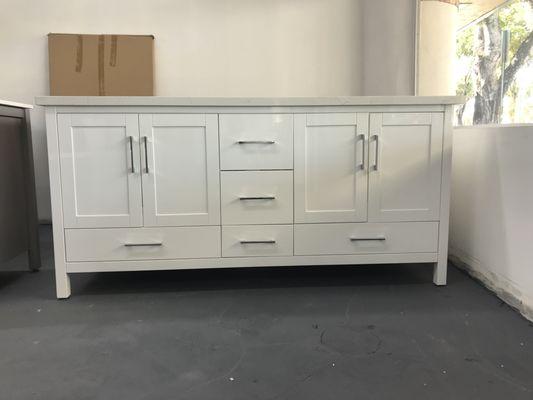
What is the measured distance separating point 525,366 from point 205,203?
1.28 meters

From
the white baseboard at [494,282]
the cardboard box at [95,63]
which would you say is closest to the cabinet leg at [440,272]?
the white baseboard at [494,282]

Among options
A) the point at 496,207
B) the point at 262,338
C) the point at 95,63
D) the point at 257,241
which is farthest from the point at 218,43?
the point at 262,338

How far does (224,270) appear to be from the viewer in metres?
2.27

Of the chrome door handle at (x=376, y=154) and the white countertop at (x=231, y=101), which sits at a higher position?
the white countertop at (x=231, y=101)

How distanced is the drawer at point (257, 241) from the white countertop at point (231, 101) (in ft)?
1.73

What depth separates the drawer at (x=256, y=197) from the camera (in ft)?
6.18

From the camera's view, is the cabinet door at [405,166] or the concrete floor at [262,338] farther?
the cabinet door at [405,166]

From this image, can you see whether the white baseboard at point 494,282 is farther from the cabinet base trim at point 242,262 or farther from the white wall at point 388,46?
the white wall at point 388,46

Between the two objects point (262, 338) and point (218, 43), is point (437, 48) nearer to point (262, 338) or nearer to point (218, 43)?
point (218, 43)

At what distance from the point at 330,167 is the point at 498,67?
984mm

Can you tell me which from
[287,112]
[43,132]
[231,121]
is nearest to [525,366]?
[287,112]

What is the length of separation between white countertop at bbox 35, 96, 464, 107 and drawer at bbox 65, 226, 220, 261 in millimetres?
522

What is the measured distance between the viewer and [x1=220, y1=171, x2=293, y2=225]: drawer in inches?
74.2

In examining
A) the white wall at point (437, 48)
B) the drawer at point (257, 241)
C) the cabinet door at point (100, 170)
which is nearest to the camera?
the cabinet door at point (100, 170)
